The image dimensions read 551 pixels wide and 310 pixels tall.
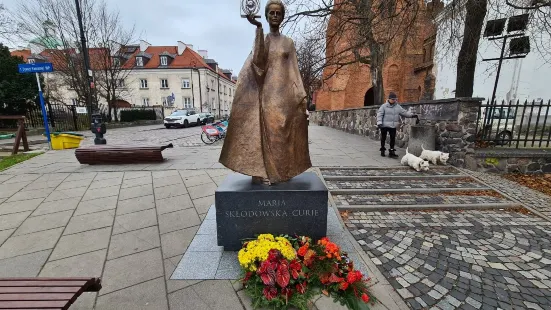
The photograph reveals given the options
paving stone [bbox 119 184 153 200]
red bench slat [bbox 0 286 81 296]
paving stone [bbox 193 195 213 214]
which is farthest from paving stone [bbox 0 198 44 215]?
red bench slat [bbox 0 286 81 296]

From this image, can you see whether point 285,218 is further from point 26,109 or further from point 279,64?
point 26,109

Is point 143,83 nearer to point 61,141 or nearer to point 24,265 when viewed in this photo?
point 61,141

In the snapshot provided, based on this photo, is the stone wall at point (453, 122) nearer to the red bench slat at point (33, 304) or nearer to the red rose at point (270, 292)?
the red rose at point (270, 292)

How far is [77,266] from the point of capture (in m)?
2.57

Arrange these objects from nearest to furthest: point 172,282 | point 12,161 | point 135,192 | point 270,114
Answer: point 172,282
point 270,114
point 135,192
point 12,161

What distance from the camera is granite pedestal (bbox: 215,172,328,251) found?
105 inches

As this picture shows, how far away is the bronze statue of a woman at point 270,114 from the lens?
262 cm

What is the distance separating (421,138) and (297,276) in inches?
242

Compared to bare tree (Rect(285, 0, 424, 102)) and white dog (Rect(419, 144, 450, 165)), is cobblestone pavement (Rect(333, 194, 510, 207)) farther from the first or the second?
bare tree (Rect(285, 0, 424, 102))

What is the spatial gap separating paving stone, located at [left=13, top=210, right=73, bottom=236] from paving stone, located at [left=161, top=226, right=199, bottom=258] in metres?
1.56

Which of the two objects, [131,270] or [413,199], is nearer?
[131,270]

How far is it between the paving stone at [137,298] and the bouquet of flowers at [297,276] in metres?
0.71

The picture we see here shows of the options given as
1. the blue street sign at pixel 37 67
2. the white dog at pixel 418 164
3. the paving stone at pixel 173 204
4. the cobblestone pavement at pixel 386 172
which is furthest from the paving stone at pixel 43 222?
the blue street sign at pixel 37 67

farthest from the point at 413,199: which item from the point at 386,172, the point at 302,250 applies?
the point at 302,250
